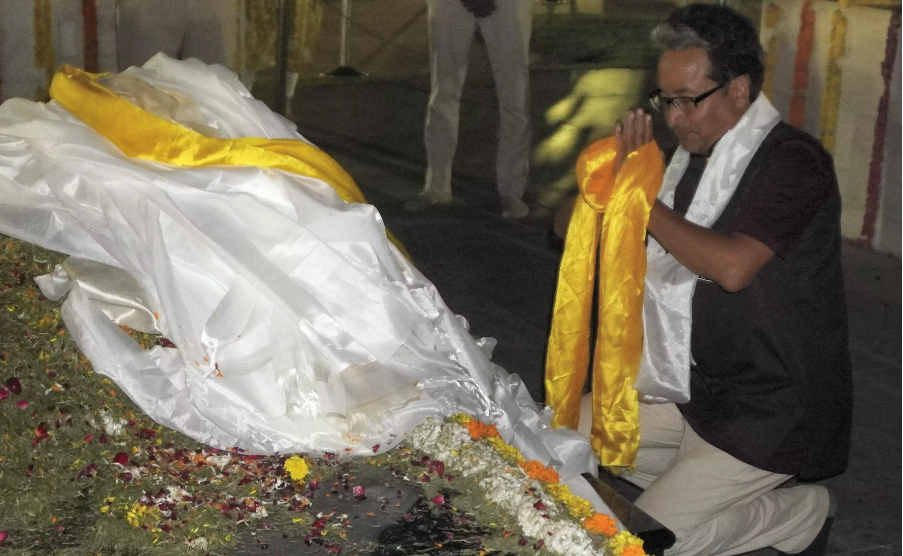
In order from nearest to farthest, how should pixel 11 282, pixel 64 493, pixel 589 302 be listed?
pixel 64 493
pixel 11 282
pixel 589 302

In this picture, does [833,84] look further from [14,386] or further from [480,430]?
[14,386]

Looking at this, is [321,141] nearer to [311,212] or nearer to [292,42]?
[292,42]

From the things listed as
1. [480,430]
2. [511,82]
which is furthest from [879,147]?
[480,430]

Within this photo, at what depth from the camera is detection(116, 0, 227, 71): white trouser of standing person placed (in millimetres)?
6531

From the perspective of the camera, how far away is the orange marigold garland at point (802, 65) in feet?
20.0

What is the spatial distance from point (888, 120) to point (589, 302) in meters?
3.62

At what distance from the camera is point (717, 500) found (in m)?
2.63

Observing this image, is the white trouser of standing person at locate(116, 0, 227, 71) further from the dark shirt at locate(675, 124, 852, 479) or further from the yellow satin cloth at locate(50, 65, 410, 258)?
the dark shirt at locate(675, 124, 852, 479)

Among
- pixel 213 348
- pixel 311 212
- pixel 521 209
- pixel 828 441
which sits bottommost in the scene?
pixel 521 209

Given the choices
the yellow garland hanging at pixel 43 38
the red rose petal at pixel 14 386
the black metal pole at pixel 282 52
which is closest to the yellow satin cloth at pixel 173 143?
the red rose petal at pixel 14 386

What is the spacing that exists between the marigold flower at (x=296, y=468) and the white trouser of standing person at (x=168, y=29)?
4.79m

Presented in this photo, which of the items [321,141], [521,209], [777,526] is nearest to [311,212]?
[777,526]

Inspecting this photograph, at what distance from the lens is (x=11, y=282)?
7.90 ft

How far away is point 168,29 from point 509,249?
246 centimetres
